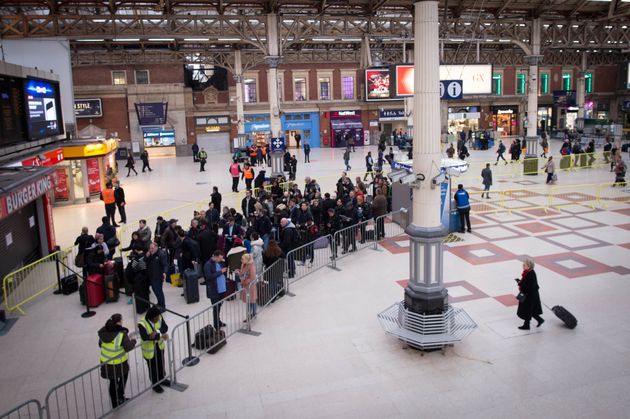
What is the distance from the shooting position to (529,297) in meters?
9.42

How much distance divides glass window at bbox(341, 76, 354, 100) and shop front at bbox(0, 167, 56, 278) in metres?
36.7

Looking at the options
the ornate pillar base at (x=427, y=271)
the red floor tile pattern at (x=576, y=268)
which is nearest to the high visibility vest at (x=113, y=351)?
the ornate pillar base at (x=427, y=271)

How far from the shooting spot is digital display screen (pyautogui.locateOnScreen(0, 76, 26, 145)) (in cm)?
1432

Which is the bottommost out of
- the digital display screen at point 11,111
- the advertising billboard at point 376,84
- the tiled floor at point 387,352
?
the tiled floor at point 387,352

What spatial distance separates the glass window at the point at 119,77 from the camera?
43869 millimetres

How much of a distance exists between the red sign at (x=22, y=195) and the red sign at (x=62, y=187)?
35.8 ft

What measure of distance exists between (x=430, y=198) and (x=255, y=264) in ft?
12.7

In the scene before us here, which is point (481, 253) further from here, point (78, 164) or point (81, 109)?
point (81, 109)

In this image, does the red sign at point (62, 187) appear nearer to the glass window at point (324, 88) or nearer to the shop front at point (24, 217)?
the shop front at point (24, 217)

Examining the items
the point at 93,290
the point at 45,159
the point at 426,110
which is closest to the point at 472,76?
the point at 426,110

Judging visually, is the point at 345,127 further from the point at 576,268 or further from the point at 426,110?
the point at 426,110

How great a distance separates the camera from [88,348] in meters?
9.55

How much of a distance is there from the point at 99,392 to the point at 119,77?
40.5 meters

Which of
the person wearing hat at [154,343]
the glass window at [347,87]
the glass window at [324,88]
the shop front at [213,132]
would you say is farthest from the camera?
the glass window at [347,87]
